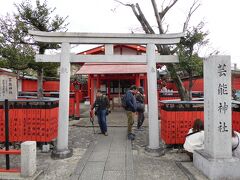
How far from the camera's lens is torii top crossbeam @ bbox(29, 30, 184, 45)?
6.59 meters

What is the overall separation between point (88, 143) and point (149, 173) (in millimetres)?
3056

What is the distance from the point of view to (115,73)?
574 inches

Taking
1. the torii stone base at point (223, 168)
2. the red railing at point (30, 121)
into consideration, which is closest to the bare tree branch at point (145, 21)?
the red railing at point (30, 121)

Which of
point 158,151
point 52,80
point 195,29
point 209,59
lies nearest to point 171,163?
point 158,151

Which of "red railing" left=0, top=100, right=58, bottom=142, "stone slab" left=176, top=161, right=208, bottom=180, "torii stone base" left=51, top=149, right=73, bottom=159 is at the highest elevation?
"red railing" left=0, top=100, right=58, bottom=142

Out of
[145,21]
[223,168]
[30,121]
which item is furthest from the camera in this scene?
[145,21]

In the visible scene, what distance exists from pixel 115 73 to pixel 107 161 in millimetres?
8964

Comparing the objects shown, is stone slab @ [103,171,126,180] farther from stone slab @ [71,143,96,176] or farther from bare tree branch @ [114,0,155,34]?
bare tree branch @ [114,0,155,34]

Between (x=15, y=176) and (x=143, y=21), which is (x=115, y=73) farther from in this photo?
(x=15, y=176)

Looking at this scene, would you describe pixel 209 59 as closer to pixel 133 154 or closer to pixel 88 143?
pixel 133 154

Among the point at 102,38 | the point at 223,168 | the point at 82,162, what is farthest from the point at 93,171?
the point at 102,38

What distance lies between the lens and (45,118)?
7102mm

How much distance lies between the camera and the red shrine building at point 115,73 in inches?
589

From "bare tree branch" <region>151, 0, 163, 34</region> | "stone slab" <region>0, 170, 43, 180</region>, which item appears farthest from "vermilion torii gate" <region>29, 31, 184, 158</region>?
"bare tree branch" <region>151, 0, 163, 34</region>
